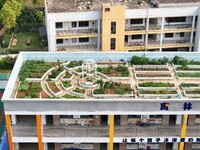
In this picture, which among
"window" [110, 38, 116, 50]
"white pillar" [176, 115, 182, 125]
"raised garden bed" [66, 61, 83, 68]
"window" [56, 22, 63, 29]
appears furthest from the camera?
"window" [56, 22, 63, 29]

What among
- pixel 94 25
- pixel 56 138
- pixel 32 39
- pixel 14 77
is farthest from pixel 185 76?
pixel 32 39

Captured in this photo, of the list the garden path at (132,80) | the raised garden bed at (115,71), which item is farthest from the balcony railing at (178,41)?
the raised garden bed at (115,71)

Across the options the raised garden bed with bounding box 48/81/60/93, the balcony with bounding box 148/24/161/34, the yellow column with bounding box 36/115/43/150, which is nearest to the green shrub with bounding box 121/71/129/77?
the raised garden bed with bounding box 48/81/60/93

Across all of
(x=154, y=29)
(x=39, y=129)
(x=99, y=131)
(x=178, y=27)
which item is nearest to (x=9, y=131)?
(x=39, y=129)

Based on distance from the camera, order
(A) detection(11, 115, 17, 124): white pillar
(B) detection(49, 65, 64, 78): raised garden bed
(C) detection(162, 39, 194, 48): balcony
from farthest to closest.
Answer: (C) detection(162, 39, 194, 48): balcony
(B) detection(49, 65, 64, 78): raised garden bed
(A) detection(11, 115, 17, 124): white pillar

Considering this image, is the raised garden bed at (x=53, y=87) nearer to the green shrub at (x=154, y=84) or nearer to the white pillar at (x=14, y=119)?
the white pillar at (x=14, y=119)

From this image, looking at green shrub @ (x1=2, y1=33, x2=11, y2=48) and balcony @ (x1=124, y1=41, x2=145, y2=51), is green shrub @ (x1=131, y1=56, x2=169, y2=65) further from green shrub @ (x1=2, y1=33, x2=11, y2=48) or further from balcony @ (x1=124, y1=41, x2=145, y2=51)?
green shrub @ (x1=2, y1=33, x2=11, y2=48)
